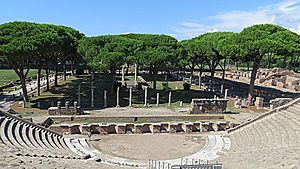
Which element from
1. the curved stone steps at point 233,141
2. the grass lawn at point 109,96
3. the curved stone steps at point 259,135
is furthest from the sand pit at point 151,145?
the grass lawn at point 109,96

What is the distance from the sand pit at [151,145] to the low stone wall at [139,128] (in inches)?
30.6

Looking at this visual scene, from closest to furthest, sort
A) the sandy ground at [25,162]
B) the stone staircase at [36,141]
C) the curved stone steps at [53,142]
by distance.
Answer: the sandy ground at [25,162] → the stone staircase at [36,141] → the curved stone steps at [53,142]

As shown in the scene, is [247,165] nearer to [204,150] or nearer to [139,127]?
[204,150]

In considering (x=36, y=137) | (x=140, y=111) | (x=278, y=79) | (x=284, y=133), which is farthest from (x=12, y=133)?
(x=278, y=79)

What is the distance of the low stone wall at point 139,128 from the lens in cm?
2186

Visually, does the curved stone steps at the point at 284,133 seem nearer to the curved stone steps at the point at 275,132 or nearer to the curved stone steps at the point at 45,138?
the curved stone steps at the point at 275,132

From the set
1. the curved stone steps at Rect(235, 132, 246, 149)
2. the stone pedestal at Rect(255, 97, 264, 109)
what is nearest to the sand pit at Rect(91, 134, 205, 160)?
the curved stone steps at Rect(235, 132, 246, 149)

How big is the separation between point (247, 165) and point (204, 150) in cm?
552

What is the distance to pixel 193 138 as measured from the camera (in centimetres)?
2191

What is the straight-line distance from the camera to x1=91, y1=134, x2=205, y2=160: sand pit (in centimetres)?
1831

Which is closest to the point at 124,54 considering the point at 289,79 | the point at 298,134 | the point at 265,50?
the point at 265,50

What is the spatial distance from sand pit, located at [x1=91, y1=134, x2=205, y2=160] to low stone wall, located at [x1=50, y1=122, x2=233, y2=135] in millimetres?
778

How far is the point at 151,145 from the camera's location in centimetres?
2005

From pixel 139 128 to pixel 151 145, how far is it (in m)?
3.03
